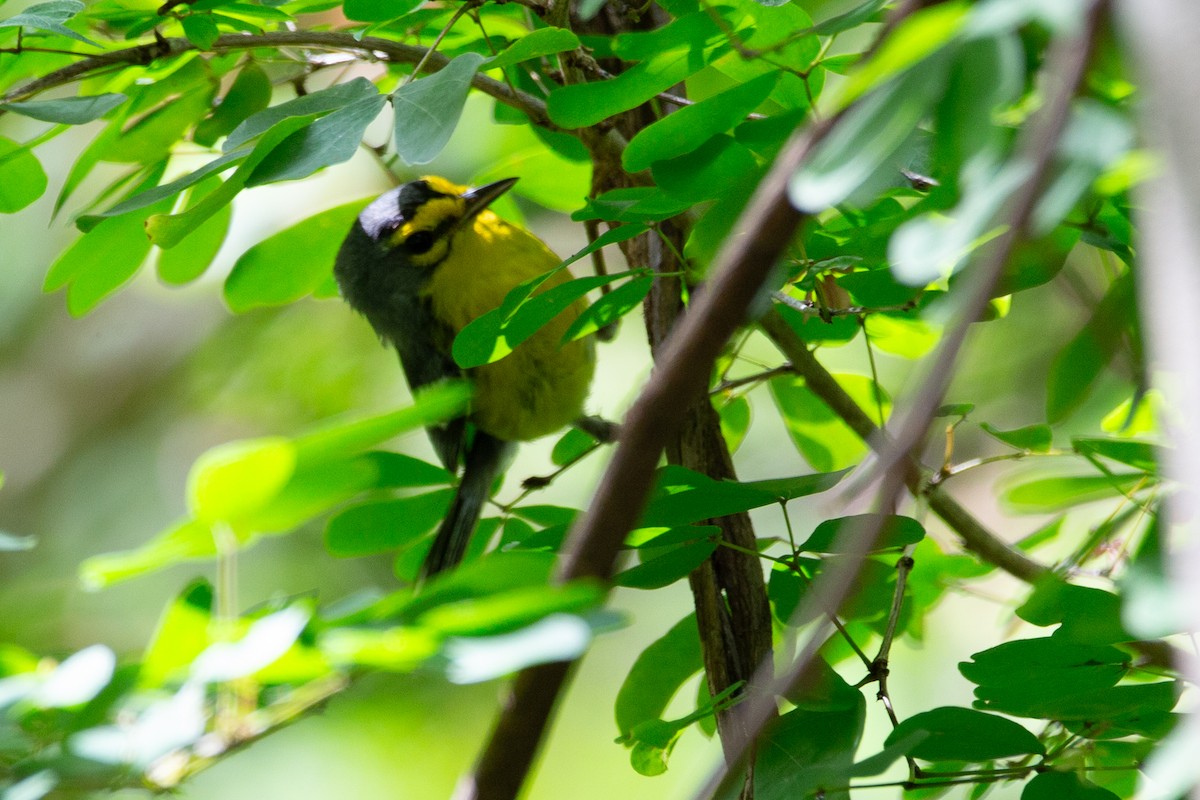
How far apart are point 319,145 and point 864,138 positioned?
1.69 feet

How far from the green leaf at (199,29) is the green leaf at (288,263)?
0.45 meters

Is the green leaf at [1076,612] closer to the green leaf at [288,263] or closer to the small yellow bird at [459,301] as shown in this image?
the green leaf at [288,263]

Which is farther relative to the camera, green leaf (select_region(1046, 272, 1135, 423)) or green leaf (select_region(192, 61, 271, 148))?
green leaf (select_region(192, 61, 271, 148))

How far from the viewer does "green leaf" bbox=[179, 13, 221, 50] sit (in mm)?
1131

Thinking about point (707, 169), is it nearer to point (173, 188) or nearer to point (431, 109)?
point (431, 109)

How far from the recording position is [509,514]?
60.6 inches

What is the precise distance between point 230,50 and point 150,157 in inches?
8.3

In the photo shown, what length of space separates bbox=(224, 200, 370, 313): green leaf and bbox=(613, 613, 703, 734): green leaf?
2.38 ft

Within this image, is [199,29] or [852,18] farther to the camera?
[199,29]

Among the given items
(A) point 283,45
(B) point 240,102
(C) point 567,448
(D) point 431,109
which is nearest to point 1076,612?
(D) point 431,109

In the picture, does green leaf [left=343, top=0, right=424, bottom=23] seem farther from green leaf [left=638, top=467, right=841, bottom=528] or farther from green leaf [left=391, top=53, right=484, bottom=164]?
green leaf [left=638, top=467, right=841, bottom=528]

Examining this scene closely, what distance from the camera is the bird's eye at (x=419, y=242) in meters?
2.52

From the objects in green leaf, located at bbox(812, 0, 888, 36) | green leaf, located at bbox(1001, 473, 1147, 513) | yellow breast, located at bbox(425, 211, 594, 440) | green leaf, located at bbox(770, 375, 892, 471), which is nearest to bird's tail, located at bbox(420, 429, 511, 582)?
yellow breast, located at bbox(425, 211, 594, 440)

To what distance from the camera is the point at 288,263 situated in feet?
5.29
